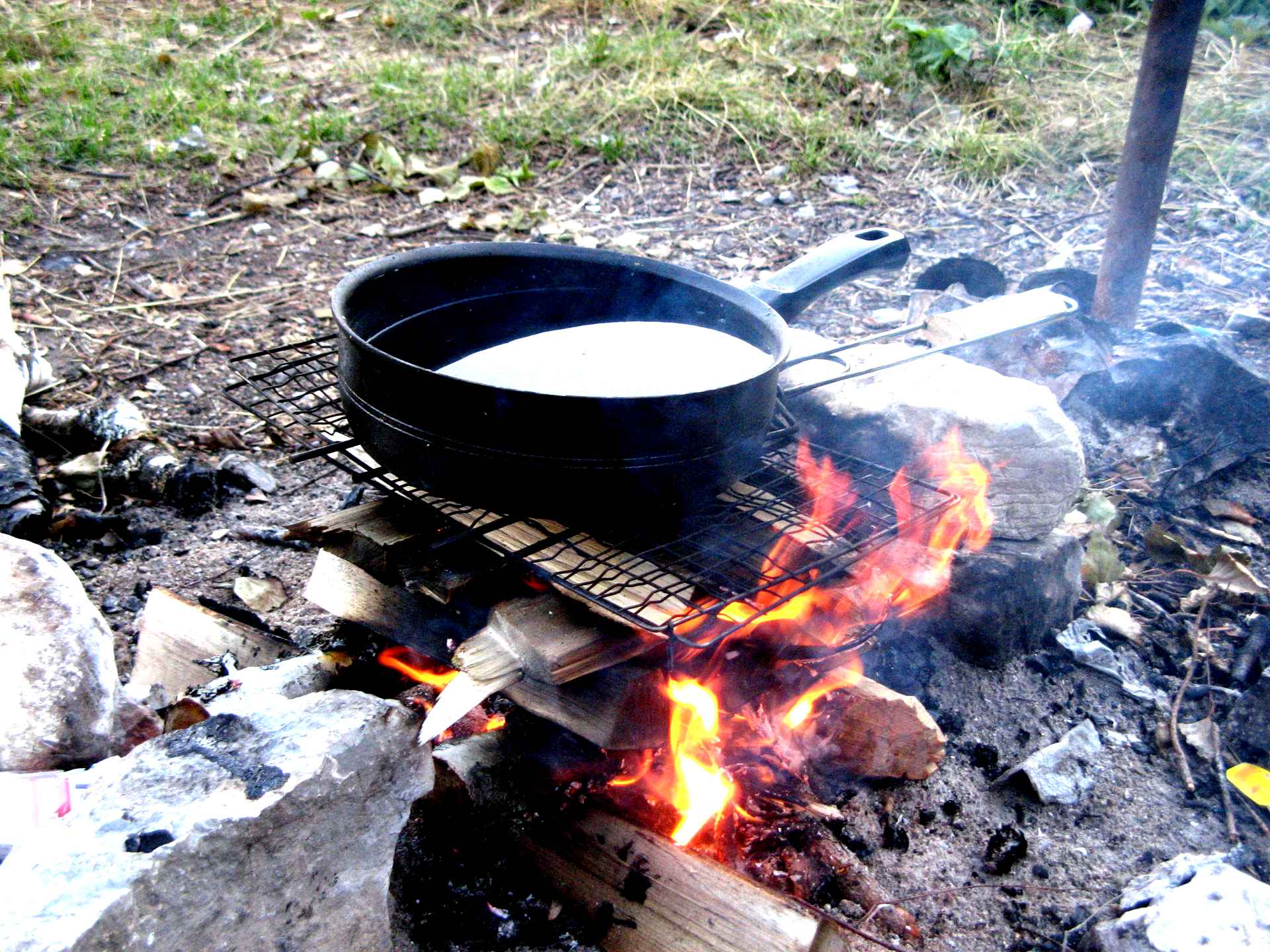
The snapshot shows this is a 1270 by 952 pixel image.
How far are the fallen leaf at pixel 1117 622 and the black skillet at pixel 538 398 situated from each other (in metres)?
1.47

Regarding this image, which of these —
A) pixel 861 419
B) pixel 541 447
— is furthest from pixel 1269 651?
pixel 541 447

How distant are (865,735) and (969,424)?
0.84 meters

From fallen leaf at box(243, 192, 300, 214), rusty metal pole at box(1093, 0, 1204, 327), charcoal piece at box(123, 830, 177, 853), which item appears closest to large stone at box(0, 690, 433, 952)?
charcoal piece at box(123, 830, 177, 853)

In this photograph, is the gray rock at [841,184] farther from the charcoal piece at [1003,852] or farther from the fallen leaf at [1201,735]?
the charcoal piece at [1003,852]

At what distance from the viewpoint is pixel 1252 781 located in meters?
2.37

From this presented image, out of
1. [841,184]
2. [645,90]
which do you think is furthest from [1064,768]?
[645,90]

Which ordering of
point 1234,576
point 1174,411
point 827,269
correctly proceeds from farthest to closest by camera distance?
point 1174,411, point 1234,576, point 827,269

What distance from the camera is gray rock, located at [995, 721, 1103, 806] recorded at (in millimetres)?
2336

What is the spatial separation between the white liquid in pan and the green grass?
407 cm

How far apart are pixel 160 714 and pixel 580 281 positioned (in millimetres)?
1364

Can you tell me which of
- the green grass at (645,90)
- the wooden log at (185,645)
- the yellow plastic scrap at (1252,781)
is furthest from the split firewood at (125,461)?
the yellow plastic scrap at (1252,781)

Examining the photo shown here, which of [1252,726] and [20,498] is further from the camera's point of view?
[20,498]

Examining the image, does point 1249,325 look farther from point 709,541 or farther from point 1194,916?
point 709,541

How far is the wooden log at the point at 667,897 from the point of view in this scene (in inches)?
68.9
